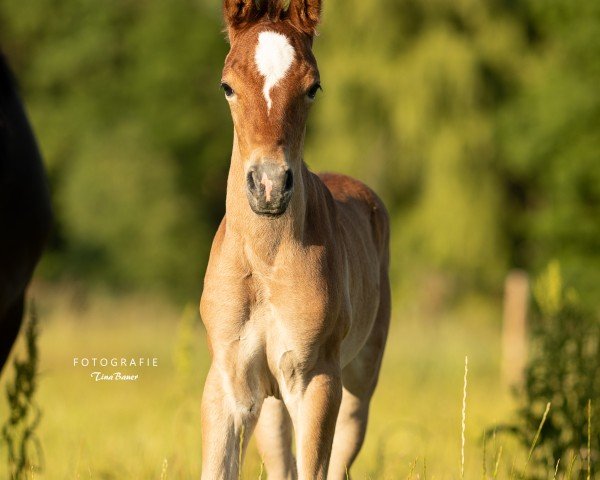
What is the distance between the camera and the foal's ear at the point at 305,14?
4453 millimetres

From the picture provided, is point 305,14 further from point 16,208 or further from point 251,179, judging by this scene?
point 16,208

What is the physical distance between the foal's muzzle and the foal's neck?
385 mm

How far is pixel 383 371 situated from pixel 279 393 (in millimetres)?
13063

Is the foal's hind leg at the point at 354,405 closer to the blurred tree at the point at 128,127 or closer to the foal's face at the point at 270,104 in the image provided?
the foal's face at the point at 270,104

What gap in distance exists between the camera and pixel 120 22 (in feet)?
114

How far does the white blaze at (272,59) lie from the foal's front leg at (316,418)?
104 centimetres

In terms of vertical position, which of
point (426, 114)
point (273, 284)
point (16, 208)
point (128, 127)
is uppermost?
point (128, 127)

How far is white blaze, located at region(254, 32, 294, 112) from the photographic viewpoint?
4059mm

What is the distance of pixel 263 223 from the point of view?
436 cm

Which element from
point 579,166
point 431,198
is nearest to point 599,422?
point 579,166

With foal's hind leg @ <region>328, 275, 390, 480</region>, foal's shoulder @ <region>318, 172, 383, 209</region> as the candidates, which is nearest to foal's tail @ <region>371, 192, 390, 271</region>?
foal's shoulder @ <region>318, 172, 383, 209</region>

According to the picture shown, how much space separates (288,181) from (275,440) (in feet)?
5.28

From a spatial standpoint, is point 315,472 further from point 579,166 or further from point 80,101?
point 80,101

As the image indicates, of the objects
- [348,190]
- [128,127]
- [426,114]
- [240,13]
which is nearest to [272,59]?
[240,13]
